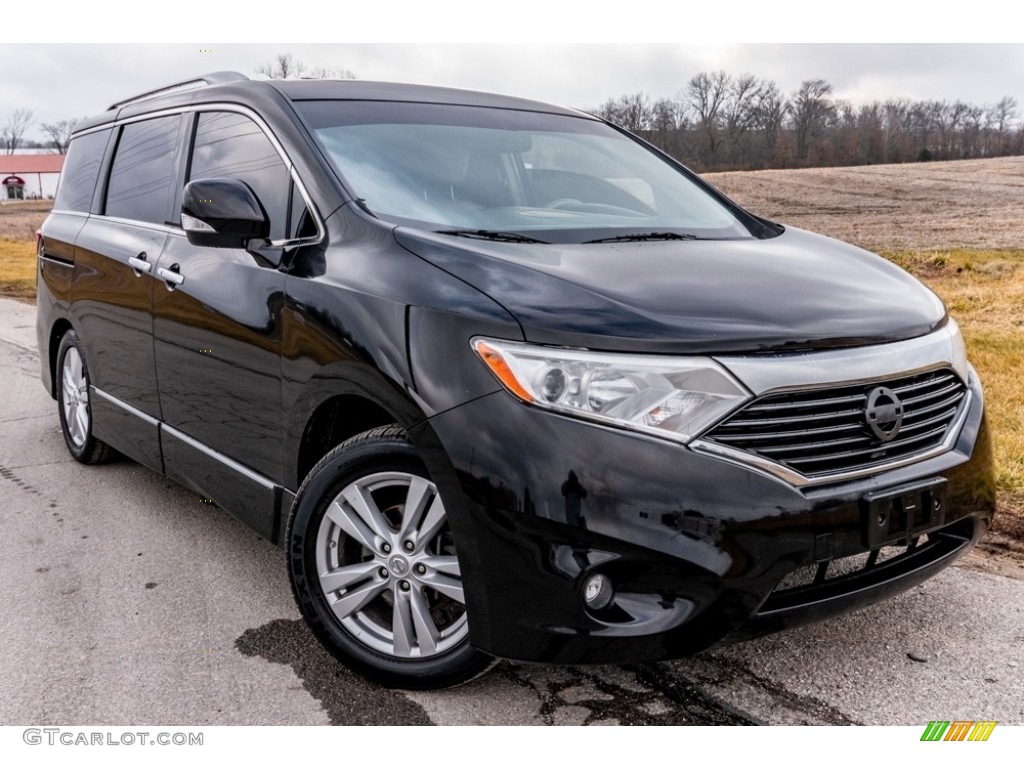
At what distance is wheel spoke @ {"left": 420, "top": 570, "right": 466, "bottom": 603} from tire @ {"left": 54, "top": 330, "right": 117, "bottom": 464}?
9.22 feet

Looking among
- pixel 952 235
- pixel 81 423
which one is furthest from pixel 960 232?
pixel 81 423

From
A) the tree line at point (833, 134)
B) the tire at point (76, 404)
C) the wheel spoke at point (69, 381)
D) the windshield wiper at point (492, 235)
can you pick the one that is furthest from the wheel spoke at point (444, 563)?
the tree line at point (833, 134)

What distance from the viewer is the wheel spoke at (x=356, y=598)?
279 centimetres

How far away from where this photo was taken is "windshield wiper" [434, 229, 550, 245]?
2902 millimetres

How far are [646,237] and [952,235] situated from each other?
15.1 m

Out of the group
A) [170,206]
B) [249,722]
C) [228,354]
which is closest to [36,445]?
[170,206]

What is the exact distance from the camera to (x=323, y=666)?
9.70ft

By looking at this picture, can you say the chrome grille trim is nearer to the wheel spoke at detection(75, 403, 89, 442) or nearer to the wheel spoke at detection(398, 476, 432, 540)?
the wheel spoke at detection(398, 476, 432, 540)

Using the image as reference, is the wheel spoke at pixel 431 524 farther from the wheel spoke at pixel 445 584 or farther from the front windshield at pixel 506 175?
the front windshield at pixel 506 175

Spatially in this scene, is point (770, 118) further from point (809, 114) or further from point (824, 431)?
point (824, 431)

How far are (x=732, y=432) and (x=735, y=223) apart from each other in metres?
1.53

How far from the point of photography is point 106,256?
4.38m

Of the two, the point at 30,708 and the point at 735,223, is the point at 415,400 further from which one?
the point at 735,223

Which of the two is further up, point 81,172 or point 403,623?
point 81,172
